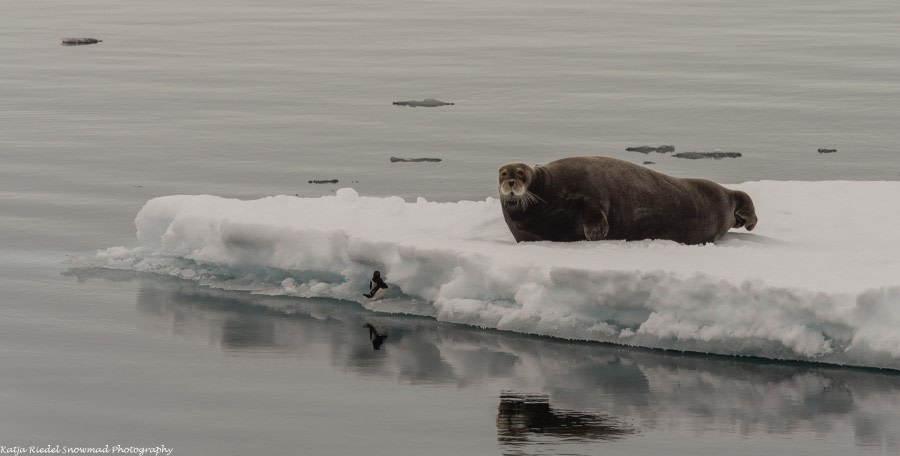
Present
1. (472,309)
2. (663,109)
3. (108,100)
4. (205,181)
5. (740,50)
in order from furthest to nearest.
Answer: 1. (740,50)
2. (108,100)
3. (663,109)
4. (205,181)
5. (472,309)

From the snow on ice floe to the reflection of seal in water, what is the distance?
263mm

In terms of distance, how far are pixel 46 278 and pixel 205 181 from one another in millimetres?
5633

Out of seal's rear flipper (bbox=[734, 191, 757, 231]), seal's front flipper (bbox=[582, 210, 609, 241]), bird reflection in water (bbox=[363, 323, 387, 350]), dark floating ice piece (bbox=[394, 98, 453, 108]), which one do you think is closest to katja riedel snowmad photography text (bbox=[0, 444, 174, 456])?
bird reflection in water (bbox=[363, 323, 387, 350])

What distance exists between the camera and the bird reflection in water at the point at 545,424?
378 inches

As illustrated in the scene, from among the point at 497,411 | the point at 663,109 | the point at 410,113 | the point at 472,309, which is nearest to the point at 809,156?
the point at 663,109

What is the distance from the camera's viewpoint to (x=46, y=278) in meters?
14.3

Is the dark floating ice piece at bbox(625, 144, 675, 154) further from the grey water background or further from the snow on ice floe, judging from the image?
the snow on ice floe

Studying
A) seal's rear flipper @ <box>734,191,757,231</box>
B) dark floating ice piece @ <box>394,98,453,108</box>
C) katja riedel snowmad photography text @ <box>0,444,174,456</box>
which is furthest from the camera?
dark floating ice piece @ <box>394,98,453,108</box>

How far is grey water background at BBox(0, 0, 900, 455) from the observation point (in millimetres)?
9984

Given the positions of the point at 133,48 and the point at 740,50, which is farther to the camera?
the point at 133,48

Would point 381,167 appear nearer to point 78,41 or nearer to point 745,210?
point 745,210

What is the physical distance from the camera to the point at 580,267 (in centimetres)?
1201

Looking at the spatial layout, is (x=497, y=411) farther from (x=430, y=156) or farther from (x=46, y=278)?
(x=430, y=156)

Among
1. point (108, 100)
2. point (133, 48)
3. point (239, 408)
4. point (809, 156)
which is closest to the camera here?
point (239, 408)
